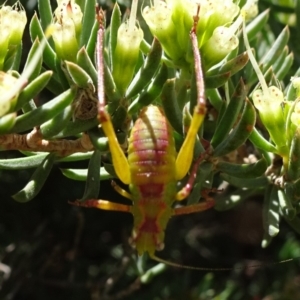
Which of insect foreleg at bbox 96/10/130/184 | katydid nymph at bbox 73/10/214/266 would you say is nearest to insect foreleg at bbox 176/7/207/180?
katydid nymph at bbox 73/10/214/266

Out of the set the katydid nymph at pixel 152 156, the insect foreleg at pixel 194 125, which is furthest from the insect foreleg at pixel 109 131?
the insect foreleg at pixel 194 125

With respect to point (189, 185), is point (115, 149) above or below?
above

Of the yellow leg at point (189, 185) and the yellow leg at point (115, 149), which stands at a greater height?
the yellow leg at point (115, 149)

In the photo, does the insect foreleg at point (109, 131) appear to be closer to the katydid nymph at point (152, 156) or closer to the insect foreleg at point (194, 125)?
the katydid nymph at point (152, 156)

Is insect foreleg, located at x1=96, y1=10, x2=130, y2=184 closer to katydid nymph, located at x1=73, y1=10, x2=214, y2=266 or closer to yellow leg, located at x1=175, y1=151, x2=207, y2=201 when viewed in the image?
katydid nymph, located at x1=73, y1=10, x2=214, y2=266

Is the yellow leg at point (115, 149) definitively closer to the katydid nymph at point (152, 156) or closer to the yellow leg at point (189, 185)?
the katydid nymph at point (152, 156)

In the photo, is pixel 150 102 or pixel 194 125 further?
pixel 150 102

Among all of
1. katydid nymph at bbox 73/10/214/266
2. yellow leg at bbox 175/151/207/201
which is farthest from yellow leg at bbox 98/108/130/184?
yellow leg at bbox 175/151/207/201

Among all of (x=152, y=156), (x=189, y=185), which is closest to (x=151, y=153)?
(x=152, y=156)

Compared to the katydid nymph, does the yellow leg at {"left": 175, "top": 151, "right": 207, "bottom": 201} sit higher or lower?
lower

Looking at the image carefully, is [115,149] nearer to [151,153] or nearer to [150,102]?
[151,153]

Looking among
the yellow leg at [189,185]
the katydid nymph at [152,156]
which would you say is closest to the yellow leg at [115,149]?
the katydid nymph at [152,156]

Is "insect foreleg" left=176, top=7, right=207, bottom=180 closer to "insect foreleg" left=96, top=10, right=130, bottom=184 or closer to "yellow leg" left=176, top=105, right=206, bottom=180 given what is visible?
"yellow leg" left=176, top=105, right=206, bottom=180
